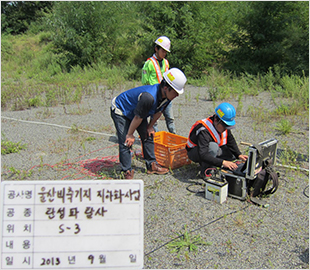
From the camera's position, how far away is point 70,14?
15891 millimetres

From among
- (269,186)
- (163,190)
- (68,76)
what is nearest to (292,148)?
(269,186)

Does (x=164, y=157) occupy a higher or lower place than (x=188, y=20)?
lower

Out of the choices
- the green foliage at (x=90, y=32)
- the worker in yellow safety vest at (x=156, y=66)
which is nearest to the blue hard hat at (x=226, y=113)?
the worker in yellow safety vest at (x=156, y=66)

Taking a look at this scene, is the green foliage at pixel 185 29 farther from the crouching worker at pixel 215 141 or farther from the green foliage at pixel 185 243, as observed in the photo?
the green foliage at pixel 185 243

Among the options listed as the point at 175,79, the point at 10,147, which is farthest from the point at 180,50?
the point at 175,79

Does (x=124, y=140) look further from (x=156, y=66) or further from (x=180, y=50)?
(x=180, y=50)

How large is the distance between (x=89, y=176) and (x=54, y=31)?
13.3 m

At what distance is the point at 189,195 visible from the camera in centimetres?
445

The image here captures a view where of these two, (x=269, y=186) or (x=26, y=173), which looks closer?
(x=269, y=186)

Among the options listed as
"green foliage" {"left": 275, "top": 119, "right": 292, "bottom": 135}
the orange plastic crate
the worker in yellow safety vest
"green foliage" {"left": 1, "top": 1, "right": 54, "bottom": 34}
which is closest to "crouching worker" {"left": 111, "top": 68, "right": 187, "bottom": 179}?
the orange plastic crate

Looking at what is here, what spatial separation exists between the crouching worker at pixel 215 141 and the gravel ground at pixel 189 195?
435 millimetres

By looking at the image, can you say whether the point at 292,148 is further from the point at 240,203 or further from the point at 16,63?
the point at 16,63

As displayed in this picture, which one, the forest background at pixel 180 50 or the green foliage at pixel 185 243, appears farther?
the forest background at pixel 180 50

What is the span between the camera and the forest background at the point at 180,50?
1109 cm
